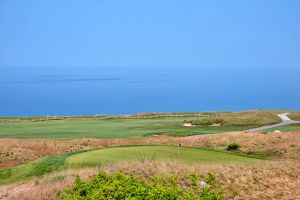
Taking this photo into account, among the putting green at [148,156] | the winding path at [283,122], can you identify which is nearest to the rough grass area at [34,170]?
the putting green at [148,156]

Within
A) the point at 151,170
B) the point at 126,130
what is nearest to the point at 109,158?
the point at 151,170

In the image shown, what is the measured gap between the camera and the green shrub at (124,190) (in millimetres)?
11289

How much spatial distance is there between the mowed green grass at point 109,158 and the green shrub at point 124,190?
16.1 feet

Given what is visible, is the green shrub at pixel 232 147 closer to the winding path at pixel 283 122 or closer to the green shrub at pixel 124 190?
the green shrub at pixel 124 190

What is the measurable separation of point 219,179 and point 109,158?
5.84 metres

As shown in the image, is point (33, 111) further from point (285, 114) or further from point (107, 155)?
point (107, 155)

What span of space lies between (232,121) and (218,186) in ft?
131

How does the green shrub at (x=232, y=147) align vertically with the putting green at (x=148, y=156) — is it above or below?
below

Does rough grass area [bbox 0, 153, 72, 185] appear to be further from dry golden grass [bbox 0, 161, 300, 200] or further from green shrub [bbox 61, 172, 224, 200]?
green shrub [bbox 61, 172, 224, 200]

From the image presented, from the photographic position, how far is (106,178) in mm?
13328

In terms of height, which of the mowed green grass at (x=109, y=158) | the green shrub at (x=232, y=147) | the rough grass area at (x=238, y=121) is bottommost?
the green shrub at (x=232, y=147)

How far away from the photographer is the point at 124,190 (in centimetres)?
1198

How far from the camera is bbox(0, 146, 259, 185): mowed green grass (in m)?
18.8

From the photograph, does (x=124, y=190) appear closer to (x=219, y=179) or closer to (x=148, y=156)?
(x=219, y=179)
